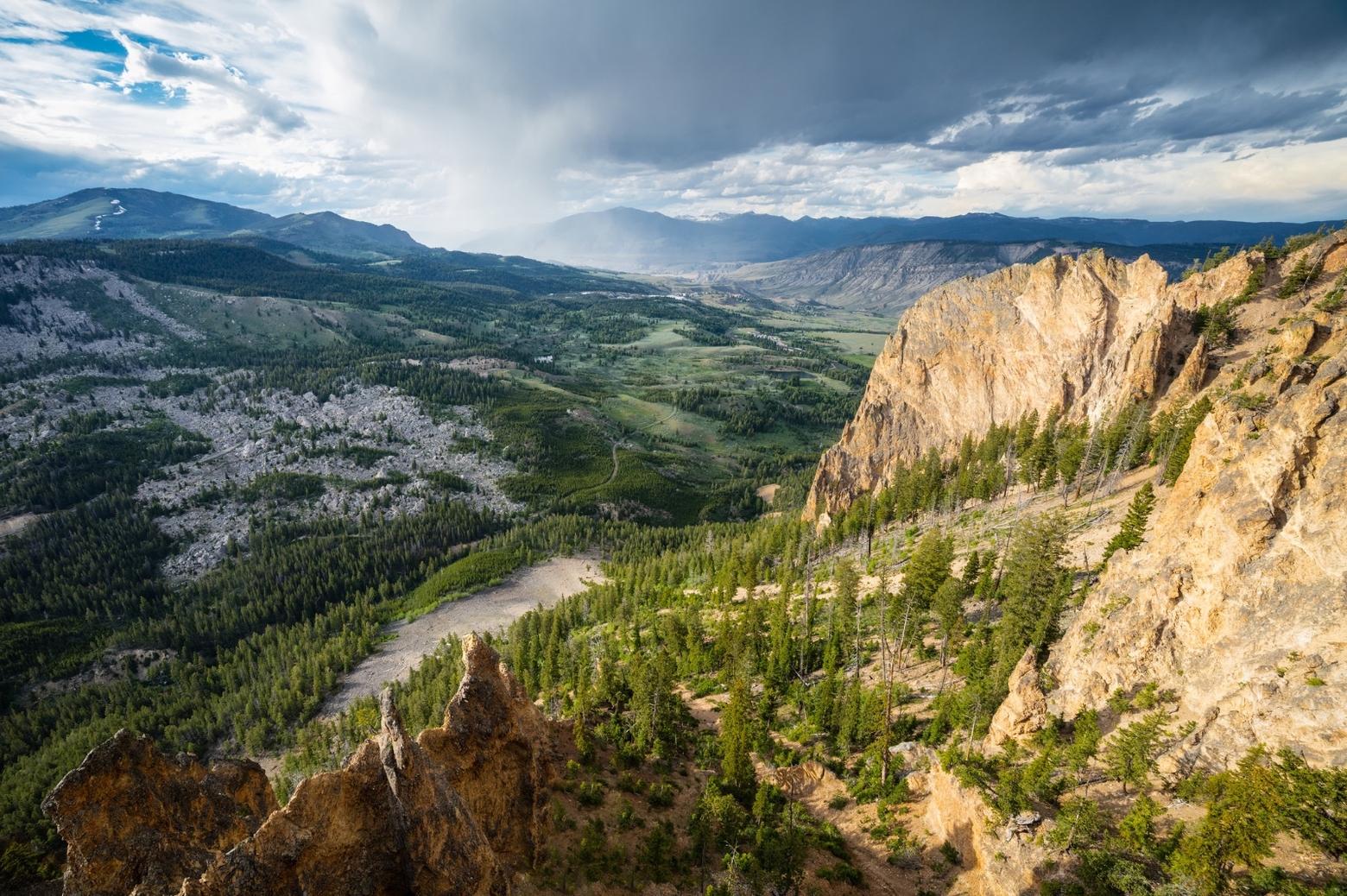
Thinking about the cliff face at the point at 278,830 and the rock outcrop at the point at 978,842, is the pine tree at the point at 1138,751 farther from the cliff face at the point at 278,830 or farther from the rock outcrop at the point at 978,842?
the cliff face at the point at 278,830

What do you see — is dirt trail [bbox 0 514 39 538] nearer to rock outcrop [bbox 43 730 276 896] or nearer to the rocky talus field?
the rocky talus field

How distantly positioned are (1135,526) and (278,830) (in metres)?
67.4

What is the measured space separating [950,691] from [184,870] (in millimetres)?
54220

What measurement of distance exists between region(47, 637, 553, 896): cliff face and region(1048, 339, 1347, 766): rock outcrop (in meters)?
39.6

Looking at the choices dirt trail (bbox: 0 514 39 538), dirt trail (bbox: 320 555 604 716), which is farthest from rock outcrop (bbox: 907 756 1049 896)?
dirt trail (bbox: 0 514 39 538)

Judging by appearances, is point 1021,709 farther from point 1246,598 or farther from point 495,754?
point 495,754

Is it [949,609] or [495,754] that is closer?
[495,754]

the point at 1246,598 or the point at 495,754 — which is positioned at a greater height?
the point at 1246,598

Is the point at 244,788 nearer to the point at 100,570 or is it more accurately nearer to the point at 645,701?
the point at 645,701

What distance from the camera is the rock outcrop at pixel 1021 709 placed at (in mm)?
40688

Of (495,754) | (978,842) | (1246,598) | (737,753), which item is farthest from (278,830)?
(1246,598)

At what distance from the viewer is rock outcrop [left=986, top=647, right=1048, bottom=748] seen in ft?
133

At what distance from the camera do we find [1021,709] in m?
41.0

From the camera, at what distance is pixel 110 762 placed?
895 inches
